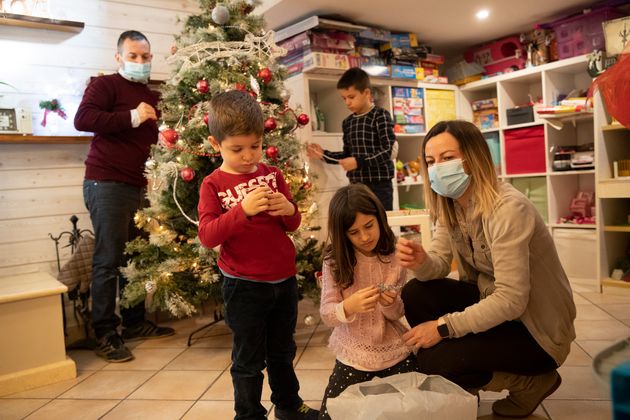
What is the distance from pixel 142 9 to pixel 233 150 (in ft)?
6.97

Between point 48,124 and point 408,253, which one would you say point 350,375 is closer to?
point 408,253

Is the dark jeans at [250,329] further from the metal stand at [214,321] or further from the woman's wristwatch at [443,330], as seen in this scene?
the metal stand at [214,321]

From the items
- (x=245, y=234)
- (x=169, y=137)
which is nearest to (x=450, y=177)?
(x=245, y=234)

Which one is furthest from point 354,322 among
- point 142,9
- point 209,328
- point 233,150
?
point 142,9

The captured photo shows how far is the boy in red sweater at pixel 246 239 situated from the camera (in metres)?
1.28

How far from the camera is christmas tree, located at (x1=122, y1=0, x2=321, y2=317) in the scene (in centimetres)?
218

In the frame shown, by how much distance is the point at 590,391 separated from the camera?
5.24 ft

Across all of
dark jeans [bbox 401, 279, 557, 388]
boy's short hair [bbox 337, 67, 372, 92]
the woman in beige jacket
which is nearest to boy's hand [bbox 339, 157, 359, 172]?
boy's short hair [bbox 337, 67, 372, 92]

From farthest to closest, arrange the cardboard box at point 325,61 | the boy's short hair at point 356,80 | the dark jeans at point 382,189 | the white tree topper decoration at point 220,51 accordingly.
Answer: the cardboard box at point 325,61
the dark jeans at point 382,189
the boy's short hair at point 356,80
the white tree topper decoration at point 220,51

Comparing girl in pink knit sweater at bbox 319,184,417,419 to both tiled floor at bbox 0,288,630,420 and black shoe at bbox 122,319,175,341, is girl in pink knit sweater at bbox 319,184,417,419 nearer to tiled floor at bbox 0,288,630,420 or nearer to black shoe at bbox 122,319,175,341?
tiled floor at bbox 0,288,630,420

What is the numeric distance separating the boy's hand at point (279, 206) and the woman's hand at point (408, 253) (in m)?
0.32

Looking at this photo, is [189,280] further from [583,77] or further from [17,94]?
[583,77]

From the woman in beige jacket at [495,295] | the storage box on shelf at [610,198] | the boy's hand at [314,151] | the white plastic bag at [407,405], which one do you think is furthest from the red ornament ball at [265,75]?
the storage box on shelf at [610,198]

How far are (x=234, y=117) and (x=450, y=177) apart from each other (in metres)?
0.61
